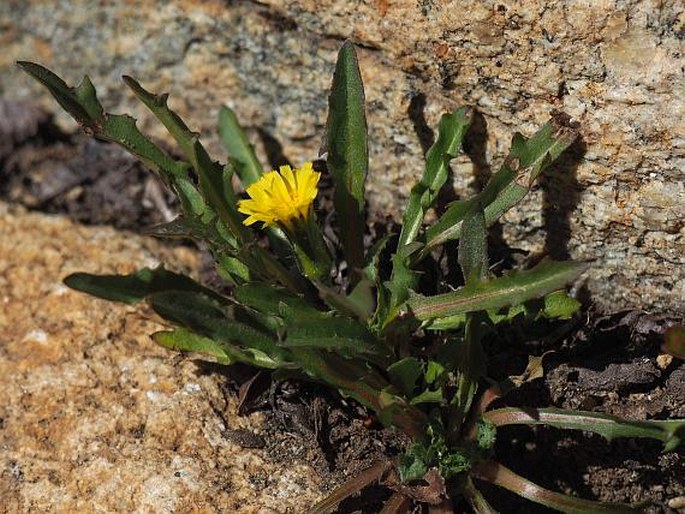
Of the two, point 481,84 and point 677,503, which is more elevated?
point 481,84

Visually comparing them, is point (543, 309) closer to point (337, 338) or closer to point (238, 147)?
point (337, 338)

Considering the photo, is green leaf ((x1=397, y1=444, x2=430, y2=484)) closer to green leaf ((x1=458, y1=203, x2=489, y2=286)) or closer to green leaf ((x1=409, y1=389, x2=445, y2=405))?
green leaf ((x1=409, y1=389, x2=445, y2=405))

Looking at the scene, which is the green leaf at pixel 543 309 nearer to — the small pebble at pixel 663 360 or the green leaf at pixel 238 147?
the small pebble at pixel 663 360

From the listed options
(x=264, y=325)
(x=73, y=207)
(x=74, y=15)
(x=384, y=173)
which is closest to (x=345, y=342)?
(x=264, y=325)

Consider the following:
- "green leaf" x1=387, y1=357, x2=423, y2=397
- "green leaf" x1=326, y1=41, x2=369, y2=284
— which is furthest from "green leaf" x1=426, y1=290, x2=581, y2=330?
"green leaf" x1=326, y1=41, x2=369, y2=284

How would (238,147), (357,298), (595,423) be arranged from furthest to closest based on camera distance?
(238,147), (595,423), (357,298)

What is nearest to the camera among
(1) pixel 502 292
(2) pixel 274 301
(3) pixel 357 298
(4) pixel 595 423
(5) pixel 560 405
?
(3) pixel 357 298

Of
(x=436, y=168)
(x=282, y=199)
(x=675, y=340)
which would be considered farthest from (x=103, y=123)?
(x=675, y=340)

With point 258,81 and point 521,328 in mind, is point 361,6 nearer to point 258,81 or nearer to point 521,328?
point 258,81
